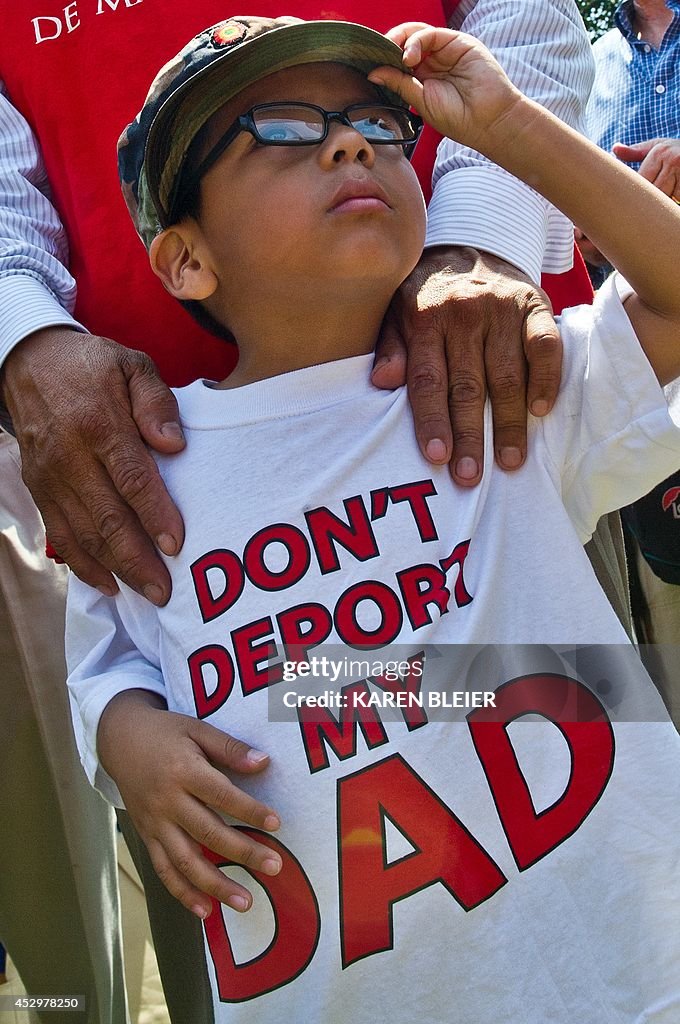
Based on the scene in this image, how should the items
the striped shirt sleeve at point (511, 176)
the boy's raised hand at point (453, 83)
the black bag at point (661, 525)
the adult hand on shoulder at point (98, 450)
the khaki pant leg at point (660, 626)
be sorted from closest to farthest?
1. the boy's raised hand at point (453, 83)
2. the adult hand on shoulder at point (98, 450)
3. the striped shirt sleeve at point (511, 176)
4. the black bag at point (661, 525)
5. the khaki pant leg at point (660, 626)

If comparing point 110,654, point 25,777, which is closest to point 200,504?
point 110,654

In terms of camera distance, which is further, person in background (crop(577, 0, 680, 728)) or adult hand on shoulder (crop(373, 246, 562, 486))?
person in background (crop(577, 0, 680, 728))

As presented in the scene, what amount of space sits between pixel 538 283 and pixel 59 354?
0.78m

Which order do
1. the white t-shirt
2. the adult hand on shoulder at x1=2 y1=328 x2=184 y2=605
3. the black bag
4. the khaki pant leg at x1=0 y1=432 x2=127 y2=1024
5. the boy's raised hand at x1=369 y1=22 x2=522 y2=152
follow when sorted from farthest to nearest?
1. the black bag
2. the khaki pant leg at x1=0 y1=432 x2=127 y2=1024
3. the adult hand on shoulder at x1=2 y1=328 x2=184 y2=605
4. the boy's raised hand at x1=369 y1=22 x2=522 y2=152
5. the white t-shirt

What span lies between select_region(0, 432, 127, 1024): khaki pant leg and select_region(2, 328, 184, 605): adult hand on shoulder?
53 cm

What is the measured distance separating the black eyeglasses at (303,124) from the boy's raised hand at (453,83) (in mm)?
52

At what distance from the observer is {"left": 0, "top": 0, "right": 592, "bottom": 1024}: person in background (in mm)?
1466

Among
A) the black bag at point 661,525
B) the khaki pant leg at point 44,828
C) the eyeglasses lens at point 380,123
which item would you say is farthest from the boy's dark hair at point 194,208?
the black bag at point 661,525

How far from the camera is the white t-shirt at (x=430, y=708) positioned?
1229mm

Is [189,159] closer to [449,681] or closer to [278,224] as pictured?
[278,224]

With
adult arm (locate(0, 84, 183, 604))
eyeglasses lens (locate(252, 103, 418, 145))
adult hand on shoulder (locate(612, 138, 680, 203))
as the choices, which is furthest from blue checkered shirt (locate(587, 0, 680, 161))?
adult arm (locate(0, 84, 183, 604))

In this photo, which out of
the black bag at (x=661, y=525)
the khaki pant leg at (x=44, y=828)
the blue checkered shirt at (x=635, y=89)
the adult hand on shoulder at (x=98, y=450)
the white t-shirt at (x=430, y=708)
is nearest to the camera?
the white t-shirt at (x=430, y=708)

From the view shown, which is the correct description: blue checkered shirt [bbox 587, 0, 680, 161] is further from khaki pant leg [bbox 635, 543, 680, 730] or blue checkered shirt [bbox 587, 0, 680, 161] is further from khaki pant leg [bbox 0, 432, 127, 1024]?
khaki pant leg [bbox 0, 432, 127, 1024]

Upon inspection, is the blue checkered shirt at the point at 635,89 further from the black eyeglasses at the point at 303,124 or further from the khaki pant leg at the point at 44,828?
the khaki pant leg at the point at 44,828
